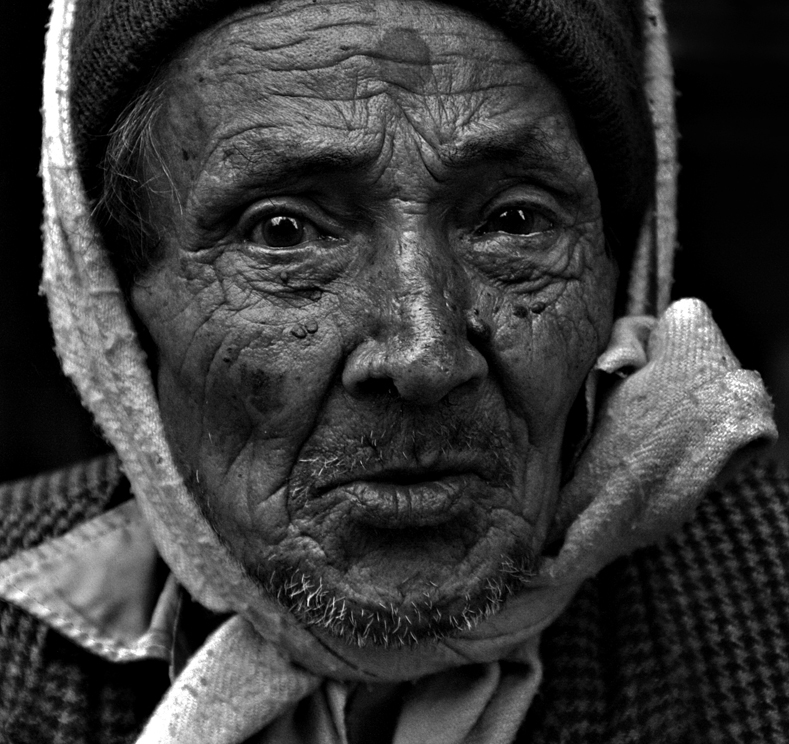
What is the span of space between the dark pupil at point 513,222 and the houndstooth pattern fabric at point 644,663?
0.70 metres

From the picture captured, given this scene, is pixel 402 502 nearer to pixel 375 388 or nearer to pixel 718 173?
pixel 375 388

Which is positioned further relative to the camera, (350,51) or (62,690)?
(62,690)

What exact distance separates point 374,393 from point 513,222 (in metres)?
0.41

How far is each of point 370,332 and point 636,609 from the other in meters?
0.81

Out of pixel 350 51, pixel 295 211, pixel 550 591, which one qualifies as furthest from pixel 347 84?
pixel 550 591

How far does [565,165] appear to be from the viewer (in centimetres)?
209

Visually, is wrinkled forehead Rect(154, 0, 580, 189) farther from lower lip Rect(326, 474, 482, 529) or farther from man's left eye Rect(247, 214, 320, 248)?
lower lip Rect(326, 474, 482, 529)

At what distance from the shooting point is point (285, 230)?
201cm

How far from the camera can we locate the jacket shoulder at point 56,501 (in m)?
2.53

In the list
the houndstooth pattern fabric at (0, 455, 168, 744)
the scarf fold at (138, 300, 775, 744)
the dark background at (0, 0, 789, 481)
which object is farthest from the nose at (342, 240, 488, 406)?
the dark background at (0, 0, 789, 481)

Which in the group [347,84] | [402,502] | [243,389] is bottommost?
[402,502]

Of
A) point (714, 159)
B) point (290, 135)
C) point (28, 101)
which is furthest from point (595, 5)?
point (28, 101)

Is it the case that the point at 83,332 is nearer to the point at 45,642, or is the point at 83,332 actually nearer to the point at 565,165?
the point at 45,642

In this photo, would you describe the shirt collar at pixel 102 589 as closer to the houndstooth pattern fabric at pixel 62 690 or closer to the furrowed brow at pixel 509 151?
the houndstooth pattern fabric at pixel 62 690
